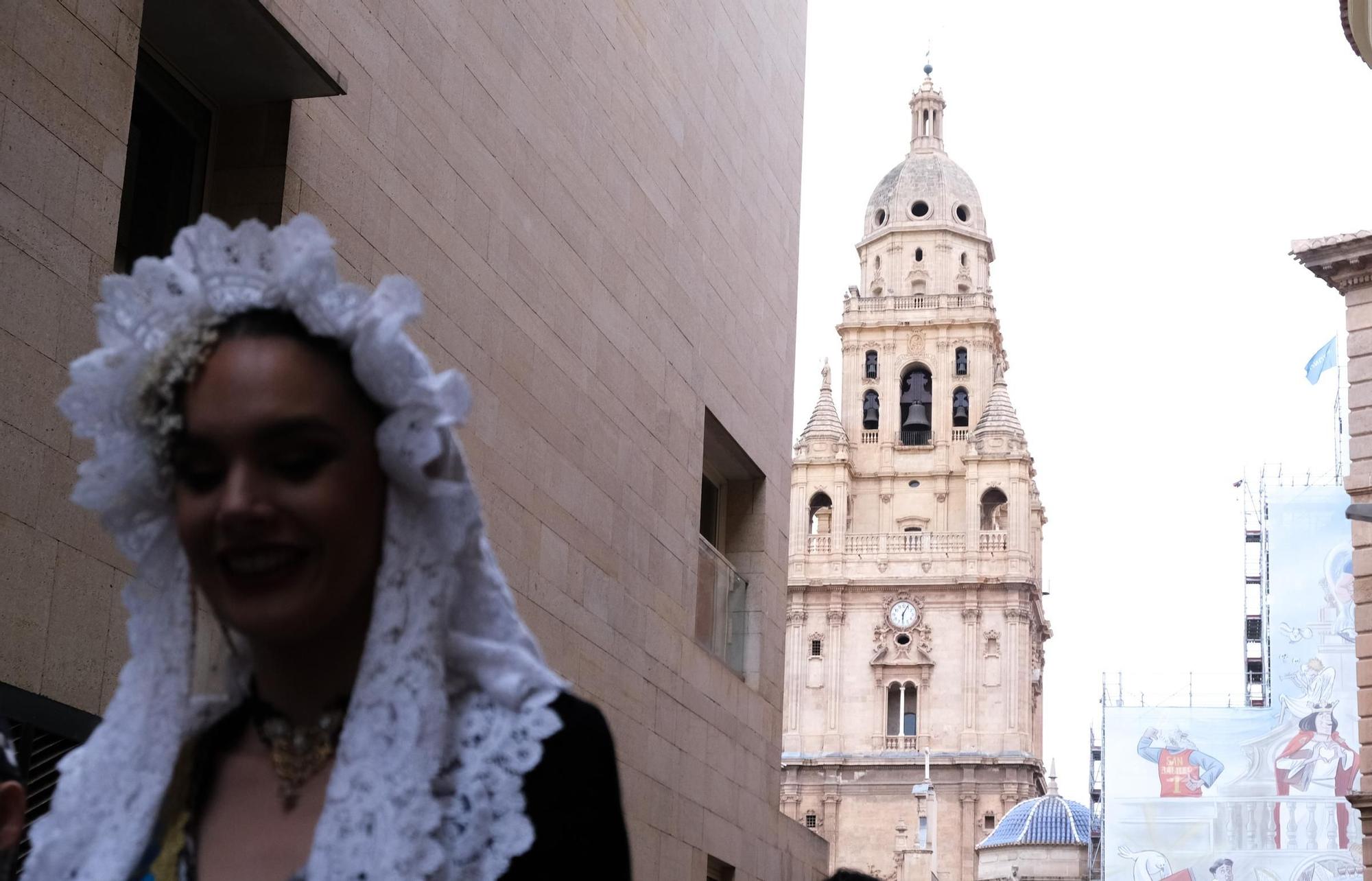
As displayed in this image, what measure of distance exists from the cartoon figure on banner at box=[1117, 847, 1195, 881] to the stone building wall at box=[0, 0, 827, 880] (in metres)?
39.1

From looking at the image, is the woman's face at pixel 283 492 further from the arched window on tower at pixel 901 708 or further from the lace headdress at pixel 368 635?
the arched window on tower at pixel 901 708

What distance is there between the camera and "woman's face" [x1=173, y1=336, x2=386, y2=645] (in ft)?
7.35

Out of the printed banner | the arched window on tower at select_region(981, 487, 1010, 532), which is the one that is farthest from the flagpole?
the arched window on tower at select_region(981, 487, 1010, 532)

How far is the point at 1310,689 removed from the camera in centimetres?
5416

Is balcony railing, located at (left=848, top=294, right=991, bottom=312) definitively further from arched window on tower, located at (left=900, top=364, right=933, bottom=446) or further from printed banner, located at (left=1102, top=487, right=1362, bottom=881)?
printed banner, located at (left=1102, top=487, right=1362, bottom=881)

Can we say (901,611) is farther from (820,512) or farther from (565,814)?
(565,814)

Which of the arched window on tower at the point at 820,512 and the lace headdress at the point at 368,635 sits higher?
the arched window on tower at the point at 820,512

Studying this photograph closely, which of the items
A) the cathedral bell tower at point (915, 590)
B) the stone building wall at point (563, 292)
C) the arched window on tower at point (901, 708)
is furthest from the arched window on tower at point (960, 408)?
the stone building wall at point (563, 292)

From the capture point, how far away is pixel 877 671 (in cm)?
8844

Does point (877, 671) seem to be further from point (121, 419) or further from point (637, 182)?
point (121, 419)

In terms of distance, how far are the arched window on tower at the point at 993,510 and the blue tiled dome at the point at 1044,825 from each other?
1268cm

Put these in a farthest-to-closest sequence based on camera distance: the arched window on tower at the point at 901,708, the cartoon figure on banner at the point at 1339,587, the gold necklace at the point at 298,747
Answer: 1. the arched window on tower at the point at 901,708
2. the cartoon figure on banner at the point at 1339,587
3. the gold necklace at the point at 298,747

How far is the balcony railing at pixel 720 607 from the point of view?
700 inches

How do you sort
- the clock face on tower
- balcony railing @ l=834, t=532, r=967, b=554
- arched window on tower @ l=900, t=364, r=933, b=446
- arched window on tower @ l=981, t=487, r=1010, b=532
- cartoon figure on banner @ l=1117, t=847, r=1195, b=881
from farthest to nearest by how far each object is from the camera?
arched window on tower @ l=900, t=364, r=933, b=446, arched window on tower @ l=981, t=487, r=1010, b=532, balcony railing @ l=834, t=532, r=967, b=554, the clock face on tower, cartoon figure on banner @ l=1117, t=847, r=1195, b=881
